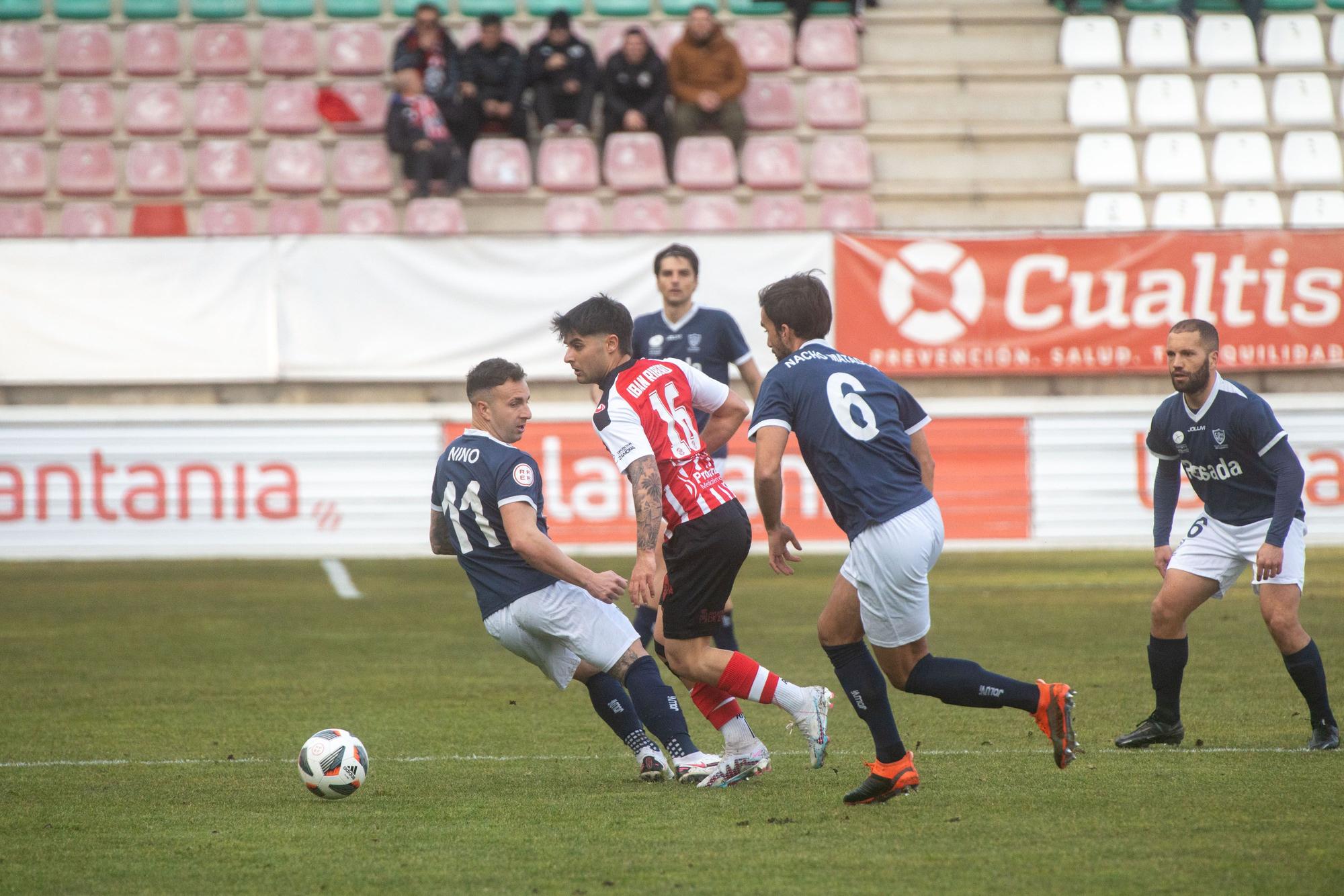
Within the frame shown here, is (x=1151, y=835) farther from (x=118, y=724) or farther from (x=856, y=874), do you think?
(x=118, y=724)

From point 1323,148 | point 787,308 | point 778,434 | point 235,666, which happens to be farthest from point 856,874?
point 1323,148

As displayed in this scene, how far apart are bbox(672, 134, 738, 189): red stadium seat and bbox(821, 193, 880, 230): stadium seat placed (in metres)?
1.13

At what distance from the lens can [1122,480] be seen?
15.8 meters

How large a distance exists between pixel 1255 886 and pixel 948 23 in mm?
17429

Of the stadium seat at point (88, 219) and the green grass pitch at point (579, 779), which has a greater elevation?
the stadium seat at point (88, 219)

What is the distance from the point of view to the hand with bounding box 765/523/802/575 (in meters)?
5.58

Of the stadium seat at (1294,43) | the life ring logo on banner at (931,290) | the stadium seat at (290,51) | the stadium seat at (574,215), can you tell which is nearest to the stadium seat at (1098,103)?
the stadium seat at (1294,43)

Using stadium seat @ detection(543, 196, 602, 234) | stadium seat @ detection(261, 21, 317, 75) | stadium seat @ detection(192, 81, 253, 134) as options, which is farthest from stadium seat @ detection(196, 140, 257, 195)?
stadium seat @ detection(543, 196, 602, 234)

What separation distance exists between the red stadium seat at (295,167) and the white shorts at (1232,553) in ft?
45.0

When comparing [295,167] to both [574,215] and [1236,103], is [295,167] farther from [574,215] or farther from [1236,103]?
[1236,103]

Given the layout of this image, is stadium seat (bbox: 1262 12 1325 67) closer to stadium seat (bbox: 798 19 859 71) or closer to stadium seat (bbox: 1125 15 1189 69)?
stadium seat (bbox: 1125 15 1189 69)

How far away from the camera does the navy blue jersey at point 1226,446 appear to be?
6398mm

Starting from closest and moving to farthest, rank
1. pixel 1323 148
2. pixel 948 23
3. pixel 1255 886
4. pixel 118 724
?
pixel 1255 886
pixel 118 724
pixel 1323 148
pixel 948 23

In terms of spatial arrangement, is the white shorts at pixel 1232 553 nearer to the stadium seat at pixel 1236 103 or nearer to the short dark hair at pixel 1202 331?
the short dark hair at pixel 1202 331
